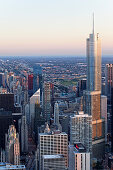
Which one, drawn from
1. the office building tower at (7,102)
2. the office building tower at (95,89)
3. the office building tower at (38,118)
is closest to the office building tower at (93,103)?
the office building tower at (95,89)

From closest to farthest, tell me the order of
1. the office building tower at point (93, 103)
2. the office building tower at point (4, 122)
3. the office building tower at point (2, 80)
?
the office building tower at point (4, 122) → the office building tower at point (93, 103) → the office building tower at point (2, 80)

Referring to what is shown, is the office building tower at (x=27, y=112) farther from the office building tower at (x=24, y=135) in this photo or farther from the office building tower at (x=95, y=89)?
the office building tower at (x=95, y=89)

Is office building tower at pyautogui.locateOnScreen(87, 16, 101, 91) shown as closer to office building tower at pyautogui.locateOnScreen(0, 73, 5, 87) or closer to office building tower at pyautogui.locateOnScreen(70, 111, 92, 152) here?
office building tower at pyautogui.locateOnScreen(70, 111, 92, 152)

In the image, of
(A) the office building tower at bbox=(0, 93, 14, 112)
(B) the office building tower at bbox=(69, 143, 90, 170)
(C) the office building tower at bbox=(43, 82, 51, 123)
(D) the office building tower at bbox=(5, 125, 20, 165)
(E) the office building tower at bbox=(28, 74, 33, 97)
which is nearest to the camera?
(B) the office building tower at bbox=(69, 143, 90, 170)

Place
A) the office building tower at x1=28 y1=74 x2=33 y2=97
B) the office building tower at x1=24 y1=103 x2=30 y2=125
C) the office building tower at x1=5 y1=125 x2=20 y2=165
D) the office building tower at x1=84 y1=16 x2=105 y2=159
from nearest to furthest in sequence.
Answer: the office building tower at x1=5 y1=125 x2=20 y2=165 < the office building tower at x1=84 y1=16 x2=105 y2=159 < the office building tower at x1=24 y1=103 x2=30 y2=125 < the office building tower at x1=28 y1=74 x2=33 y2=97

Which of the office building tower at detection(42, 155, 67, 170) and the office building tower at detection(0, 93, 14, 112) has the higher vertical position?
the office building tower at detection(0, 93, 14, 112)

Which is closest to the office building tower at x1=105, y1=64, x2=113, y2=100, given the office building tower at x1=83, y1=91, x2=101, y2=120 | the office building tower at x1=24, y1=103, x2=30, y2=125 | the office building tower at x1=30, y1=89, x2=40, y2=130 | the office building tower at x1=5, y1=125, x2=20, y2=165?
the office building tower at x1=83, y1=91, x2=101, y2=120
